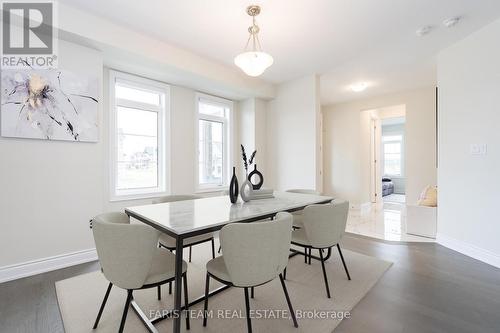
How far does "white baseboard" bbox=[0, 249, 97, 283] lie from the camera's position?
2.19 metres

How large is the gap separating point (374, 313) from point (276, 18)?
2872 mm

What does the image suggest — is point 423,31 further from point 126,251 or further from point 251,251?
point 126,251

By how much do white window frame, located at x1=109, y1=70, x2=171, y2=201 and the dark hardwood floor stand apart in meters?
1.14

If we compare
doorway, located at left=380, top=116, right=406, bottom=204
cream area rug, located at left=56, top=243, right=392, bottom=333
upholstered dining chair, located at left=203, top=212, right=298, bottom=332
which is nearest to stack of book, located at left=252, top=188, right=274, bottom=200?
cream area rug, located at left=56, top=243, right=392, bottom=333

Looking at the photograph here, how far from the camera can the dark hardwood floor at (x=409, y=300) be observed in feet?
5.05

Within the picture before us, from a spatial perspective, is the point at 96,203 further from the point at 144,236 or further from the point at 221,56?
the point at 221,56

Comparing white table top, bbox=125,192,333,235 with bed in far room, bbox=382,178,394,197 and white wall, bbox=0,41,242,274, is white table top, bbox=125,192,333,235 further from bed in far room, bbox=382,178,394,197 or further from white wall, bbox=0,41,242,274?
bed in far room, bbox=382,178,394,197


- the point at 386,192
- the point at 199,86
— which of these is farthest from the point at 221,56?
the point at 386,192

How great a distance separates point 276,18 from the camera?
2426mm

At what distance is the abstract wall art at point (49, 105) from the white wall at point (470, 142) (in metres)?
4.56

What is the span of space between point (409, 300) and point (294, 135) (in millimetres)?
3010

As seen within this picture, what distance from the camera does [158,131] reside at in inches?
149

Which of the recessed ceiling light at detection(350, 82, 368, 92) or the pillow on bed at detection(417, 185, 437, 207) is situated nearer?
the pillow on bed at detection(417, 185, 437, 207)

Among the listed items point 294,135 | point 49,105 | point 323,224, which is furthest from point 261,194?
point 49,105
